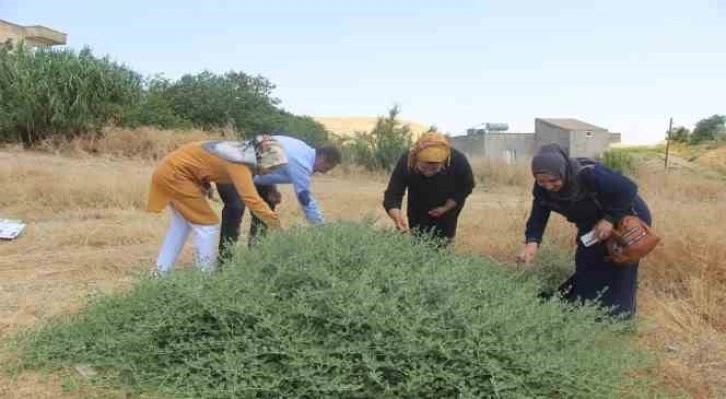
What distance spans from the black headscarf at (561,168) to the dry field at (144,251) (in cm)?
92

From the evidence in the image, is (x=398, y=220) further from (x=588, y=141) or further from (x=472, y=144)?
(x=472, y=144)

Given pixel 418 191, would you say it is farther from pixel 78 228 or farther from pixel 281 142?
pixel 78 228

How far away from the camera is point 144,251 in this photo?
6.45 meters

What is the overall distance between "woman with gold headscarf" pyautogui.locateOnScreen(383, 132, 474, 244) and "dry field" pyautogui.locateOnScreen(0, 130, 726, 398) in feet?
0.78

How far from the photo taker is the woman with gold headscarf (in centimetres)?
452

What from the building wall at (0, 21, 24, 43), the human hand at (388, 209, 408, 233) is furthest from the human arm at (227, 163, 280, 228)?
the building wall at (0, 21, 24, 43)

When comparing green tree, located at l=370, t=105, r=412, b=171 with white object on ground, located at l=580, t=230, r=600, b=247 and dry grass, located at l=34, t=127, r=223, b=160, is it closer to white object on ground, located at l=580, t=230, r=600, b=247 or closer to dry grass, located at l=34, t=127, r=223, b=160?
dry grass, located at l=34, t=127, r=223, b=160

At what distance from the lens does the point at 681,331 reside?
4188 millimetres

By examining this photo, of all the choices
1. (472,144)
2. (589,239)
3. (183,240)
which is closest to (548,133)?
(472,144)

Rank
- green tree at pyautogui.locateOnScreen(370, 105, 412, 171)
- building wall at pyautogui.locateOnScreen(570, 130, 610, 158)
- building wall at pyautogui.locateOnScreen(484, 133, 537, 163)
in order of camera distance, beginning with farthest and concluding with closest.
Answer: building wall at pyautogui.locateOnScreen(484, 133, 537, 163), building wall at pyautogui.locateOnScreen(570, 130, 610, 158), green tree at pyautogui.locateOnScreen(370, 105, 412, 171)

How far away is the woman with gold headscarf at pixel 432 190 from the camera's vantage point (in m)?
4.52

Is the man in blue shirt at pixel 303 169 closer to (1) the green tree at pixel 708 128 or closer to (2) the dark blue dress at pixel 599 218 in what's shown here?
(2) the dark blue dress at pixel 599 218

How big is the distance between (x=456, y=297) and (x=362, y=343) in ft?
1.56

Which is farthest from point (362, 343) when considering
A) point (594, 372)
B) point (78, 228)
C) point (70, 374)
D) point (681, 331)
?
point (78, 228)
